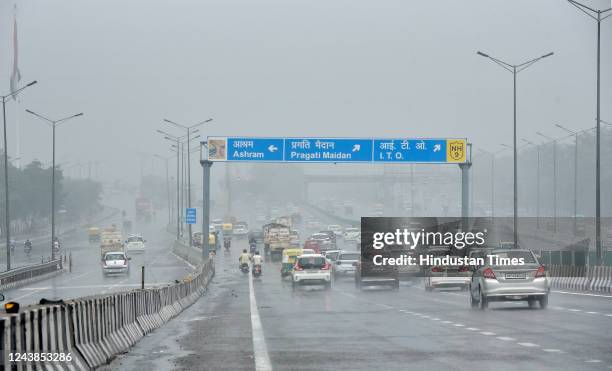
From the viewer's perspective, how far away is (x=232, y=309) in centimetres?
3669

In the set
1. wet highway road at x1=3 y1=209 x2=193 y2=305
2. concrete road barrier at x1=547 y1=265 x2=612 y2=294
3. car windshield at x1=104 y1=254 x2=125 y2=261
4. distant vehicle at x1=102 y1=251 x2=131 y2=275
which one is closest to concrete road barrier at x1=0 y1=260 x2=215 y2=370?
concrete road barrier at x1=547 y1=265 x2=612 y2=294

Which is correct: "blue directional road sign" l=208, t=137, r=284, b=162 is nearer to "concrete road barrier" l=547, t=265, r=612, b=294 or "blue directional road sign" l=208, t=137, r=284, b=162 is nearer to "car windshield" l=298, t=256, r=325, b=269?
"car windshield" l=298, t=256, r=325, b=269

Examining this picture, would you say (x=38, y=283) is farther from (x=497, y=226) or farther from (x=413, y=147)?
(x=497, y=226)

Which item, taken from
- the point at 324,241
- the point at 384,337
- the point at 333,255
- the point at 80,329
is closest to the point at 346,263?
the point at 333,255

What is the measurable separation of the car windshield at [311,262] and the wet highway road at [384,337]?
13.2m

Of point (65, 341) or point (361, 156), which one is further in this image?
point (361, 156)

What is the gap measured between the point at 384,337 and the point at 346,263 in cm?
3994

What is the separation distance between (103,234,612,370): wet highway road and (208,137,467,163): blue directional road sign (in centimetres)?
3251

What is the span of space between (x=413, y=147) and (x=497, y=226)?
43.9 metres

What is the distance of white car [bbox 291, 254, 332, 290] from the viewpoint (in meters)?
53.3

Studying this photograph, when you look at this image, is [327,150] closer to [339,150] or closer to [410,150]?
[339,150]

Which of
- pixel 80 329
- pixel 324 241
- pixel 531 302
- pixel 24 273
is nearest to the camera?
pixel 80 329

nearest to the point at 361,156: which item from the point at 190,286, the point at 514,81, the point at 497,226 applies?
the point at 514,81

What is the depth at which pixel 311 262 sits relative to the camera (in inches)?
2136
